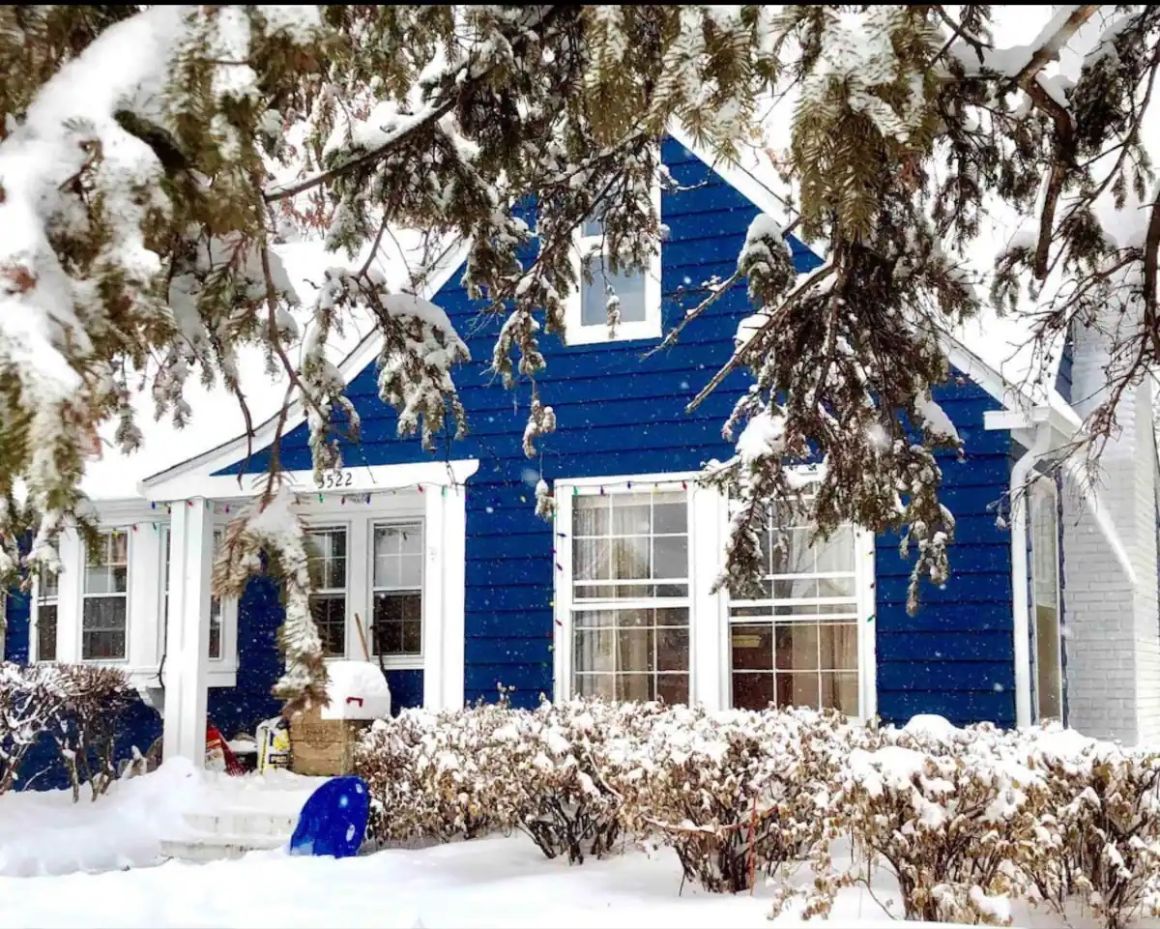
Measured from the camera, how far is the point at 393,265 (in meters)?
14.7

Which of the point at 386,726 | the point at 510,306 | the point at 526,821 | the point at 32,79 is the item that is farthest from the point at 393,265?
the point at 32,79

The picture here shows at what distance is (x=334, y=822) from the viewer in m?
7.52

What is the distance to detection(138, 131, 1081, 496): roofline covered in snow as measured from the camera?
27.5 ft

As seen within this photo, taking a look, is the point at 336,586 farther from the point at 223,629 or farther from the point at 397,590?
the point at 223,629

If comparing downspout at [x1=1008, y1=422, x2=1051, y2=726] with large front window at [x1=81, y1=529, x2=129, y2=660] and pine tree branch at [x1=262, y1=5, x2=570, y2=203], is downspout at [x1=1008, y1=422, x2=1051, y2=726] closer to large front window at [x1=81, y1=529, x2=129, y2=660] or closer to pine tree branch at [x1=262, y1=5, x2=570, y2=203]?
pine tree branch at [x1=262, y1=5, x2=570, y2=203]

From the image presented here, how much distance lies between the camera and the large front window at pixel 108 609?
12.5m

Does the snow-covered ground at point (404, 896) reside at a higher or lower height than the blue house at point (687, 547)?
lower

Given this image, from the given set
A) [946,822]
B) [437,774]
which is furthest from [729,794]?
[437,774]

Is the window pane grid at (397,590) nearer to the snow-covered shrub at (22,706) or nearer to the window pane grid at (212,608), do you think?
the window pane grid at (212,608)

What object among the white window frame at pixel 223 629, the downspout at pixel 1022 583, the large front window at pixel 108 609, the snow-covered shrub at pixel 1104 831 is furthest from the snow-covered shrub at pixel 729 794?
the large front window at pixel 108 609

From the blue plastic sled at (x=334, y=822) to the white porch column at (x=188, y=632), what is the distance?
9.85 ft

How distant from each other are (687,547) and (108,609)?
6.05 meters

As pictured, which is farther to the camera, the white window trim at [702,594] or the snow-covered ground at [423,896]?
the white window trim at [702,594]

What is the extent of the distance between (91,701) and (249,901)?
199 inches
